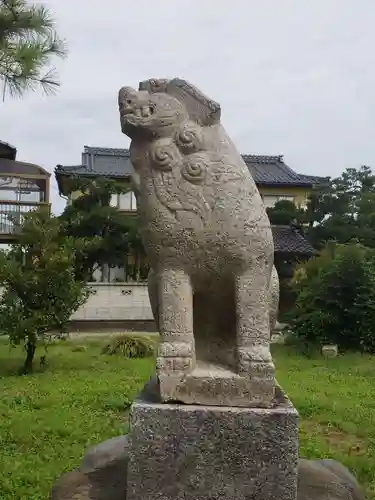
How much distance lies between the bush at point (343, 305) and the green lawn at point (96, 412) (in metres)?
1.54

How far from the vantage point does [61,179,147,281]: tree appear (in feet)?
49.3

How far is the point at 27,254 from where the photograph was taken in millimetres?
8172

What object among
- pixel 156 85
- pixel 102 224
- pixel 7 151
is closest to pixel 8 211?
pixel 7 151

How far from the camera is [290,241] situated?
55.5 feet

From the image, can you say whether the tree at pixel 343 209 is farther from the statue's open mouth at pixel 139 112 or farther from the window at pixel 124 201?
the statue's open mouth at pixel 139 112

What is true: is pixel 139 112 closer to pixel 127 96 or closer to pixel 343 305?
pixel 127 96

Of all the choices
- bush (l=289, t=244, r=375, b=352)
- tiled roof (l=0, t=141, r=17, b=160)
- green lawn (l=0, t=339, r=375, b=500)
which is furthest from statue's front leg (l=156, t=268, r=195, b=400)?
tiled roof (l=0, t=141, r=17, b=160)

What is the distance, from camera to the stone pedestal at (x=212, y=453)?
6.97ft

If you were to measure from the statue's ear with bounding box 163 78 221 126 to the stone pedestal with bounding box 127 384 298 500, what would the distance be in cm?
112

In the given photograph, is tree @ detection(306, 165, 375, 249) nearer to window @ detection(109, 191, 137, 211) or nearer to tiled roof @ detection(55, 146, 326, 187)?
tiled roof @ detection(55, 146, 326, 187)

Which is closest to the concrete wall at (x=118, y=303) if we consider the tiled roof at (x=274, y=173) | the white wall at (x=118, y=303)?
the white wall at (x=118, y=303)

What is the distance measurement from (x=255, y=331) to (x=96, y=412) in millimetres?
3393

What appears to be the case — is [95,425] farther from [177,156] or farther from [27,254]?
[27,254]

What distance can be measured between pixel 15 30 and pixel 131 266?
13048mm
